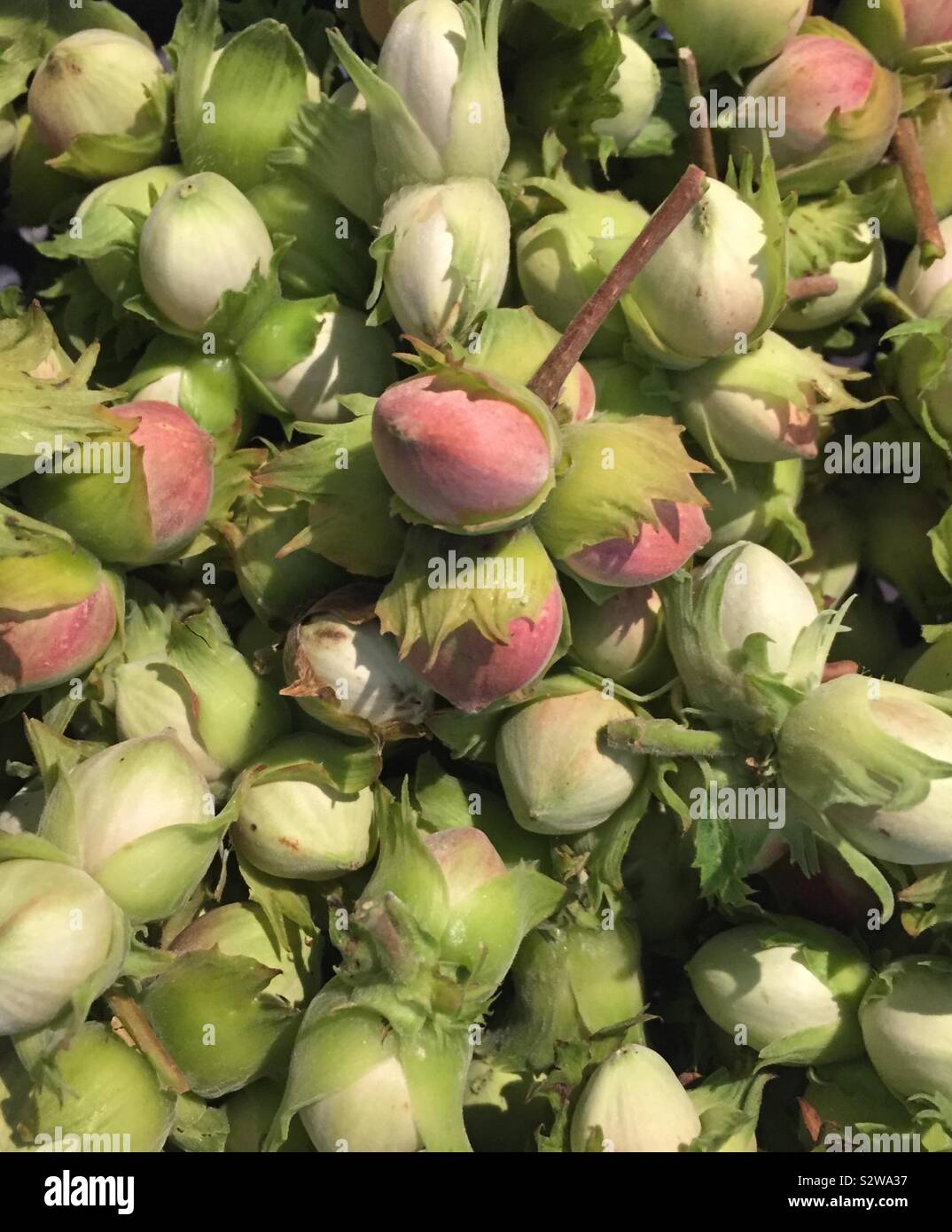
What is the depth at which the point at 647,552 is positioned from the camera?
99cm

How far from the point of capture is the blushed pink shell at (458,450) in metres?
0.86

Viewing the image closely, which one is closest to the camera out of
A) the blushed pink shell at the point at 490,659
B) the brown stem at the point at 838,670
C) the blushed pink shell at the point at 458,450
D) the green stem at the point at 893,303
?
the blushed pink shell at the point at 458,450

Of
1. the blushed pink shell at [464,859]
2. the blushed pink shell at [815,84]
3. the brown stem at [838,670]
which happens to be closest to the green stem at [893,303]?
the blushed pink shell at [815,84]

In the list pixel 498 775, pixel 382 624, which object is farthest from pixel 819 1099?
pixel 382 624

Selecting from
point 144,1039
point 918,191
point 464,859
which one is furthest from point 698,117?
point 144,1039

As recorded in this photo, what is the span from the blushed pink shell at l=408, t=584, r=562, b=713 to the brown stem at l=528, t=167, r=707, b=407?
0.17 meters

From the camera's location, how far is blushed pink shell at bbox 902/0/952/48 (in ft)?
3.93

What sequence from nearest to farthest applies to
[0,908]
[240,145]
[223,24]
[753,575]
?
[0,908] → [753,575] → [240,145] → [223,24]

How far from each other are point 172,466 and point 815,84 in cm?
70

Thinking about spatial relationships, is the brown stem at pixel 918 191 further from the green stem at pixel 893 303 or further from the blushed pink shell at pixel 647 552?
the blushed pink shell at pixel 647 552

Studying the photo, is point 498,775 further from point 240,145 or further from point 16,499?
point 240,145

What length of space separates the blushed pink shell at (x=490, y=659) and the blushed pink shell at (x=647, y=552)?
37 mm

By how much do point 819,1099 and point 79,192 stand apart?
117 cm

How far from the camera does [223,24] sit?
4.17 feet
